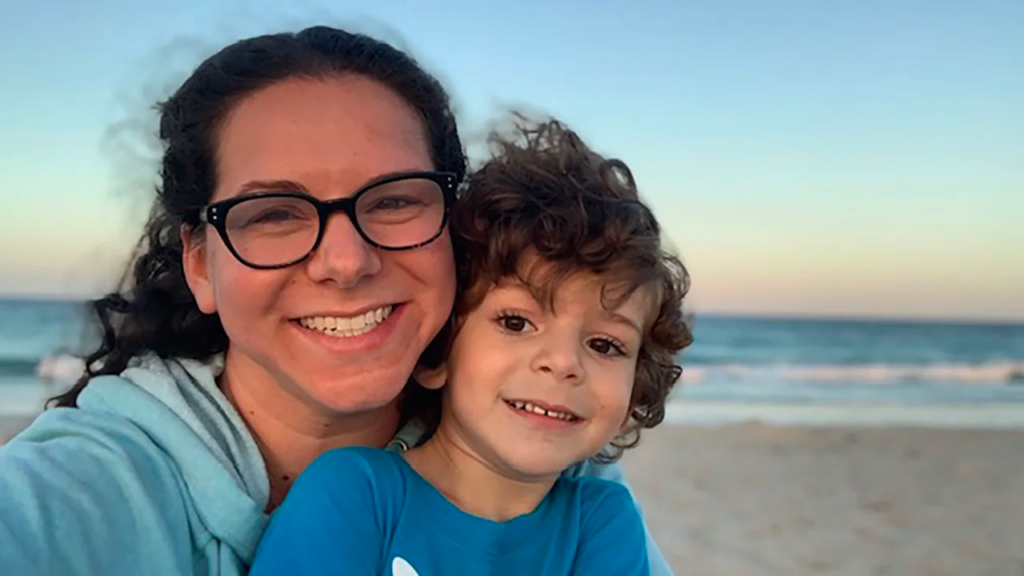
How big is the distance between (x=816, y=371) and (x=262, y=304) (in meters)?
24.5

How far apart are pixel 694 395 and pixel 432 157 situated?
17001 mm

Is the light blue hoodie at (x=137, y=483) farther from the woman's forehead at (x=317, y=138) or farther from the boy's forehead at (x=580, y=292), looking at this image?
the boy's forehead at (x=580, y=292)

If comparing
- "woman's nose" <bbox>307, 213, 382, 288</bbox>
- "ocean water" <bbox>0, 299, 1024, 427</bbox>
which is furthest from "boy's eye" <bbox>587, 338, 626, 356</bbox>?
"ocean water" <bbox>0, 299, 1024, 427</bbox>

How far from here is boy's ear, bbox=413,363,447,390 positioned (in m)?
2.39

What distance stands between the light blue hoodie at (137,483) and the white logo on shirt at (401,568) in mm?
293

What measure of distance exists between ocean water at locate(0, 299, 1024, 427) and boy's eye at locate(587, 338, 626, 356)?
622 cm

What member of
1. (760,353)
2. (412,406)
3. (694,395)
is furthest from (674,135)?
(412,406)

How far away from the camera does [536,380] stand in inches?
88.5

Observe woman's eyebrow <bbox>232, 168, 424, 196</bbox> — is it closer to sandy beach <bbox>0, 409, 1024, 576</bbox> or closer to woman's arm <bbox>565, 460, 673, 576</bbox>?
woman's arm <bbox>565, 460, 673, 576</bbox>

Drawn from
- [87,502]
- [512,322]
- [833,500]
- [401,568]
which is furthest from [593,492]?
[833,500]

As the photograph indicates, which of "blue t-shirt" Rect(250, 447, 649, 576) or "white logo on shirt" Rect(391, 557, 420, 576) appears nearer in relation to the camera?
"blue t-shirt" Rect(250, 447, 649, 576)

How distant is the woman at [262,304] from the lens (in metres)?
1.83

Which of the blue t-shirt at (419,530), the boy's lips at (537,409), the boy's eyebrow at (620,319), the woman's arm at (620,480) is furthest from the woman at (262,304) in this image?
the woman's arm at (620,480)

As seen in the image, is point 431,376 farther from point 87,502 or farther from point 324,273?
point 87,502
